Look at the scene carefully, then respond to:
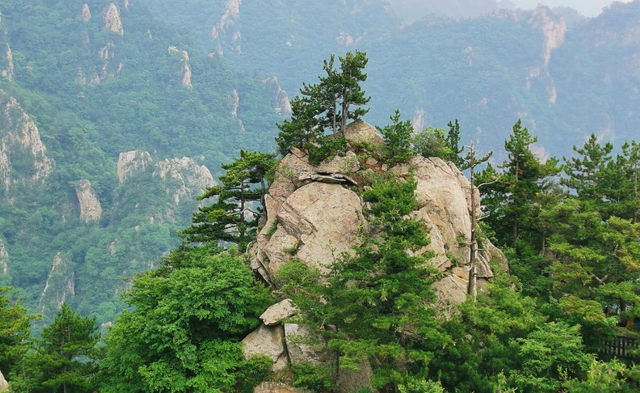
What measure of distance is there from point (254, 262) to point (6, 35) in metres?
167

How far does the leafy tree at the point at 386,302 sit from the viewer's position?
1432cm

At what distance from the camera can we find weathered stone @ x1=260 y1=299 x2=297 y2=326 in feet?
57.2

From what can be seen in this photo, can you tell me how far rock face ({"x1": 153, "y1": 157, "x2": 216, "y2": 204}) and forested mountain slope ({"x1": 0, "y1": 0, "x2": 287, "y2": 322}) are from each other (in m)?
0.30

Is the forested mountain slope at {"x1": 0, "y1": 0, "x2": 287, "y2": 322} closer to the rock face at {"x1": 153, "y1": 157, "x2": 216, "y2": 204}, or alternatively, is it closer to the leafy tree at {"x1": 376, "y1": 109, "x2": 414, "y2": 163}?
the rock face at {"x1": 153, "y1": 157, "x2": 216, "y2": 204}

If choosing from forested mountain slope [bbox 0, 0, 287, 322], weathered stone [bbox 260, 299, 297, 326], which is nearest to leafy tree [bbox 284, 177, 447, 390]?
weathered stone [bbox 260, 299, 297, 326]

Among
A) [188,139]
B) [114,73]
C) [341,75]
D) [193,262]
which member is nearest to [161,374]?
[193,262]

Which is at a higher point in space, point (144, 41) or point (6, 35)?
point (144, 41)

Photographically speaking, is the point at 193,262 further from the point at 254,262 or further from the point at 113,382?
the point at 113,382

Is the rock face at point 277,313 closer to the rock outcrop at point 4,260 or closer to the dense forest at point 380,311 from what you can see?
the dense forest at point 380,311

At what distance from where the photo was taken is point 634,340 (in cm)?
1617

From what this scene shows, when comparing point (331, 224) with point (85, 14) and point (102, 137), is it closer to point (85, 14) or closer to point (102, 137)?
point (102, 137)

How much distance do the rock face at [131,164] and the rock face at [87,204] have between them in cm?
736

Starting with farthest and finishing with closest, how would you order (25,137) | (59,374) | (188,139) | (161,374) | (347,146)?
(188,139) < (25,137) < (347,146) < (59,374) < (161,374)

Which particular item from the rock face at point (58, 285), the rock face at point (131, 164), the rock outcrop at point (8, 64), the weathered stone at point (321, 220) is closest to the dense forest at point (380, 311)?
the weathered stone at point (321, 220)
